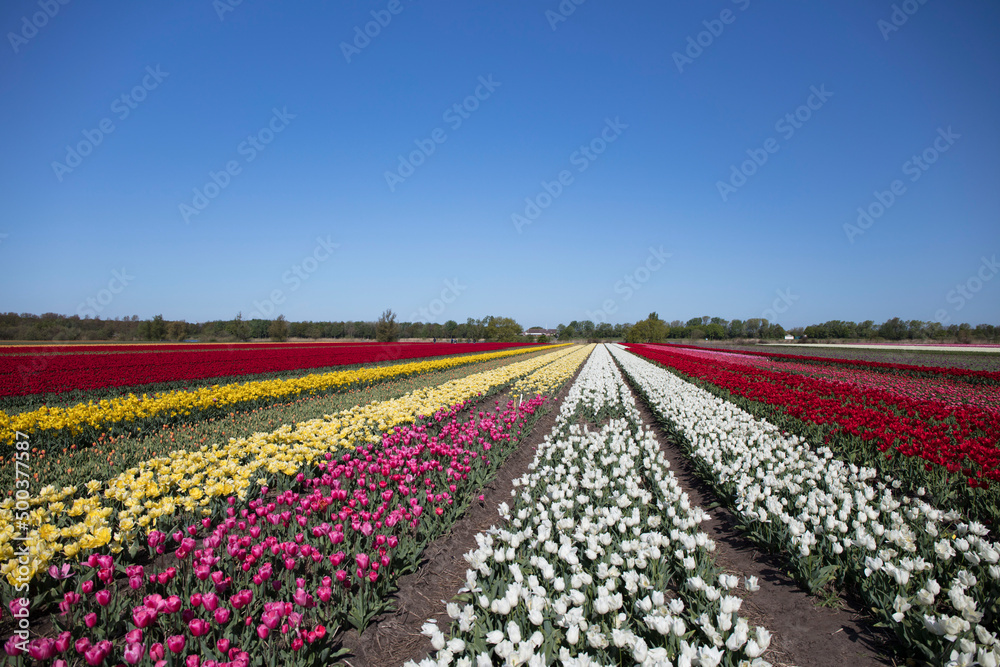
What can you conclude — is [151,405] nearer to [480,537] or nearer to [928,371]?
[480,537]

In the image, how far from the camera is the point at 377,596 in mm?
3654

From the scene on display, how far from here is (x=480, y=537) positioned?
3.52 meters

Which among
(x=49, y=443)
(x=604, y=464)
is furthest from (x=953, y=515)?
(x=49, y=443)

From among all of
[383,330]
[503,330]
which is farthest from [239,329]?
[503,330]

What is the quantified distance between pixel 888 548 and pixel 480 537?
371 centimetres

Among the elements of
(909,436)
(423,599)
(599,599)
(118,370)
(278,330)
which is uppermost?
(278,330)

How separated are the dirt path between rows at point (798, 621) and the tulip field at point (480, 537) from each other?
136 mm

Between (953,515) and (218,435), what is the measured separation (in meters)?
10.8

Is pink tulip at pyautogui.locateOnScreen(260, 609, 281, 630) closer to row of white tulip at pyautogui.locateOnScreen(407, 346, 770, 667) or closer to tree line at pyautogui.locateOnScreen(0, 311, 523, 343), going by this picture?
row of white tulip at pyautogui.locateOnScreen(407, 346, 770, 667)

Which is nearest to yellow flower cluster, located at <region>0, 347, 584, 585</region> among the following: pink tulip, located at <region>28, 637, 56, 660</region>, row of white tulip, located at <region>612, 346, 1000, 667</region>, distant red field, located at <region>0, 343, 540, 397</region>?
pink tulip, located at <region>28, 637, 56, 660</region>

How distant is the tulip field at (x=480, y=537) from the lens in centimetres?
271

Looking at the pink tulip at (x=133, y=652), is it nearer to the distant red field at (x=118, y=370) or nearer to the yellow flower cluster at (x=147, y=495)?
the yellow flower cluster at (x=147, y=495)

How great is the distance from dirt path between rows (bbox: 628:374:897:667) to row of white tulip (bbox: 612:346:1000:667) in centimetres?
19

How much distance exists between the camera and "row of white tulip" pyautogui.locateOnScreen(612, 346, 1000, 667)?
9.05ft
